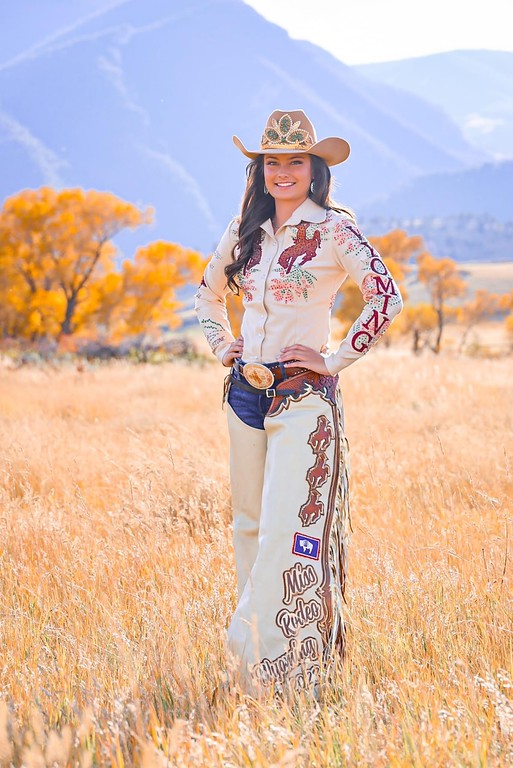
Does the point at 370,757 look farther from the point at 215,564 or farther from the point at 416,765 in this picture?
the point at 215,564

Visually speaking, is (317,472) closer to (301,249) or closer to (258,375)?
(258,375)

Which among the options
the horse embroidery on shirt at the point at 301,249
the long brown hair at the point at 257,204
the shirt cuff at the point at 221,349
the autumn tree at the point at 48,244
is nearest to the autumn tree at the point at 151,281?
the autumn tree at the point at 48,244

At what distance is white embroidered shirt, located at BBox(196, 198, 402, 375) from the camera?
9.12 feet

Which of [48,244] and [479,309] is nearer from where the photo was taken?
[48,244]

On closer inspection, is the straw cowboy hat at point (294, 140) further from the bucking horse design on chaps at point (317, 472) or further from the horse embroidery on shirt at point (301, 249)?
the bucking horse design on chaps at point (317, 472)

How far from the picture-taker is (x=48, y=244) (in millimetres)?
34750

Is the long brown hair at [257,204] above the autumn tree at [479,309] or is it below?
below

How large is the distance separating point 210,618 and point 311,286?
1.35 meters

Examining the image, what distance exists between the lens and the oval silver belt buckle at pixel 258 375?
2.80 m

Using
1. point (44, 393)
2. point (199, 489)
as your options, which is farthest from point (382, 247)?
point (199, 489)

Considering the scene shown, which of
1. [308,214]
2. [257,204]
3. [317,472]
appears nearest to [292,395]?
[317,472]

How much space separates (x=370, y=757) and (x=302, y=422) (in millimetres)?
1143

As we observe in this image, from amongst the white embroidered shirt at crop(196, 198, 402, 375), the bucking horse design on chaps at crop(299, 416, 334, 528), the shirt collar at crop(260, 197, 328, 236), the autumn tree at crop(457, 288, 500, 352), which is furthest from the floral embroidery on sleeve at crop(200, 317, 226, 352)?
the autumn tree at crop(457, 288, 500, 352)

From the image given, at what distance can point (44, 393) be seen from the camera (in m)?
9.91
